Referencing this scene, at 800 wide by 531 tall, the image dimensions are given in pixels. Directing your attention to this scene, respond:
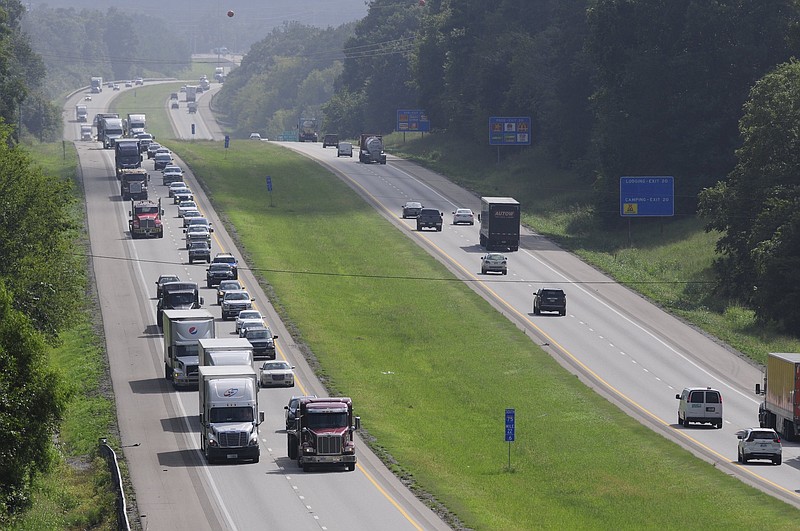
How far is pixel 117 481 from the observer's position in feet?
157

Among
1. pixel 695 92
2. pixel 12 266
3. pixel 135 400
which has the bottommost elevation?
pixel 135 400

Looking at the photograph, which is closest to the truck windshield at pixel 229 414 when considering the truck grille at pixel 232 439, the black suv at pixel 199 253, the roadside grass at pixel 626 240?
the truck grille at pixel 232 439

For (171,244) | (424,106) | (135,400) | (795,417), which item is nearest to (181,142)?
(424,106)

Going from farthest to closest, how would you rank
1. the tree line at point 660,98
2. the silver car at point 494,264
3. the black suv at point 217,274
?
1. the silver car at point 494,264
2. the tree line at point 660,98
3. the black suv at point 217,274

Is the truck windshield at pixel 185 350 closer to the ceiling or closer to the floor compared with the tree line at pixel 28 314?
closer to the floor

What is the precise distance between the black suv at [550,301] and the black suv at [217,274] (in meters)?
20.7

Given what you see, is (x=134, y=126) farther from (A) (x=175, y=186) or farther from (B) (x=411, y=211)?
(B) (x=411, y=211)

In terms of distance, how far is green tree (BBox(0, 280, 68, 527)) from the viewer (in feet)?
114

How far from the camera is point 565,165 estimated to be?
153375 mm

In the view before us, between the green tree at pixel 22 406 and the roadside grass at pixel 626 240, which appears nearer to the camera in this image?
the green tree at pixel 22 406

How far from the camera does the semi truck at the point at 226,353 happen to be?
2384 inches

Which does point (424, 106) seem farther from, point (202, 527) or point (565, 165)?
point (202, 527)

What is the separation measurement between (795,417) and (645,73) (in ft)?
228

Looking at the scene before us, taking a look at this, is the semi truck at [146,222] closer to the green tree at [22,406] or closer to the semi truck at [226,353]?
the semi truck at [226,353]
